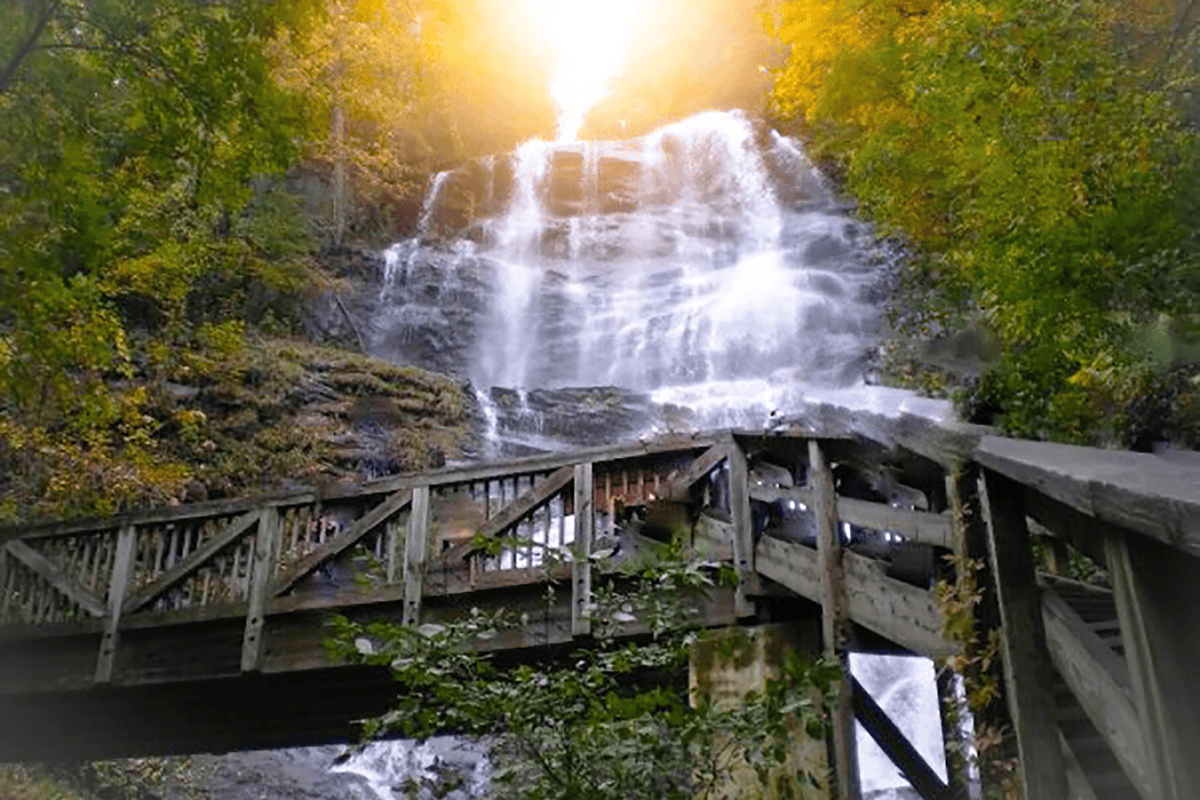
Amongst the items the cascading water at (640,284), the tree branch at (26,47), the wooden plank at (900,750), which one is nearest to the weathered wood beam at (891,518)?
the wooden plank at (900,750)

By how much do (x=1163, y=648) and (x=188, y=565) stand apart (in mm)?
8502

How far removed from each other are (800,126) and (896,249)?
378 inches

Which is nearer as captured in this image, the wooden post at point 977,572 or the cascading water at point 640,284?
the wooden post at point 977,572

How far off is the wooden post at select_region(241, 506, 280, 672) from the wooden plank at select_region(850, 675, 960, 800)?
5.26 m

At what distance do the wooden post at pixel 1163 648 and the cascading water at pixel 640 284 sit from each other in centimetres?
1546

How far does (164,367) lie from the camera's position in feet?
55.4

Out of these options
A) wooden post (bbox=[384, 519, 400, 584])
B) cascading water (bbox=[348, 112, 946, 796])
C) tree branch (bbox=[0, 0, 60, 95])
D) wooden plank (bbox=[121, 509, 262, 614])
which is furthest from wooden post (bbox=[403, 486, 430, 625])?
cascading water (bbox=[348, 112, 946, 796])

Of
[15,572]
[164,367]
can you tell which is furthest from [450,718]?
[164,367]

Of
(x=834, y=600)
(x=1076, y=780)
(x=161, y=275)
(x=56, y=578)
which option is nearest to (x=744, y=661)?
(x=834, y=600)

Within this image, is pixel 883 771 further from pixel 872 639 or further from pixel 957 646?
pixel 957 646

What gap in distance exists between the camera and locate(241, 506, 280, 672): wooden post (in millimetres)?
8773

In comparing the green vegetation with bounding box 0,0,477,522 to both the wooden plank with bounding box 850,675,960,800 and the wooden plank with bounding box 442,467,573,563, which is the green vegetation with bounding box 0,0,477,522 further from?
the wooden plank with bounding box 850,675,960,800

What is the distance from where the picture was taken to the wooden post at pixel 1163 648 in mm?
2311

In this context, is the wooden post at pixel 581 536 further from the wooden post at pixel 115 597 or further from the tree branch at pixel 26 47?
the tree branch at pixel 26 47
